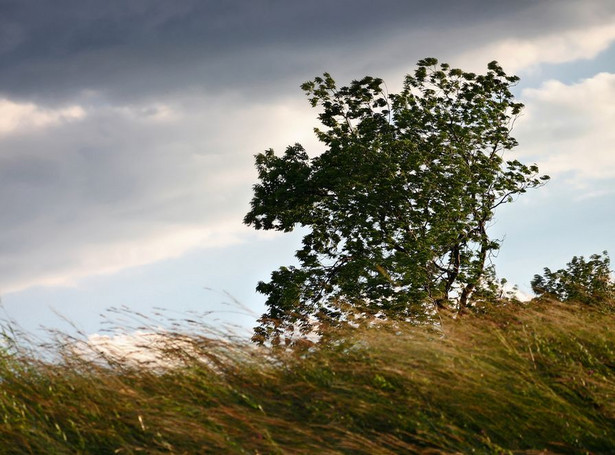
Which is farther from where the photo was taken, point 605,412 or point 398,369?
point 398,369

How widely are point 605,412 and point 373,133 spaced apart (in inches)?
718

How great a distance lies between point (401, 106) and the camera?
23.8m

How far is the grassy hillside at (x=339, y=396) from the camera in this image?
209 inches

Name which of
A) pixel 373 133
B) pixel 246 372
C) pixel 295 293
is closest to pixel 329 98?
pixel 373 133

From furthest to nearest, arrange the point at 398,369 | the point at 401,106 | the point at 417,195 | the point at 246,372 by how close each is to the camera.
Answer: the point at 401,106
the point at 417,195
the point at 246,372
the point at 398,369

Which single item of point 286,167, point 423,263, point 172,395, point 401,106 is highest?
point 401,106

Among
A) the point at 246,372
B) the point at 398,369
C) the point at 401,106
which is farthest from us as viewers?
the point at 401,106

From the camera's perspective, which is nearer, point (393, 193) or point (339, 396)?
point (339, 396)

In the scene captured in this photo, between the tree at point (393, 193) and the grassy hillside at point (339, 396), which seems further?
the tree at point (393, 193)

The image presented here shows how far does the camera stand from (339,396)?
5746 mm

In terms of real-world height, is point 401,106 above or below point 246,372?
above

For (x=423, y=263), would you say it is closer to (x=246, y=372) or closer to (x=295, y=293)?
(x=295, y=293)

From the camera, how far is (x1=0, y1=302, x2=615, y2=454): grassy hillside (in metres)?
5.31

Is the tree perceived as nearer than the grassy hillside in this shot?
No
